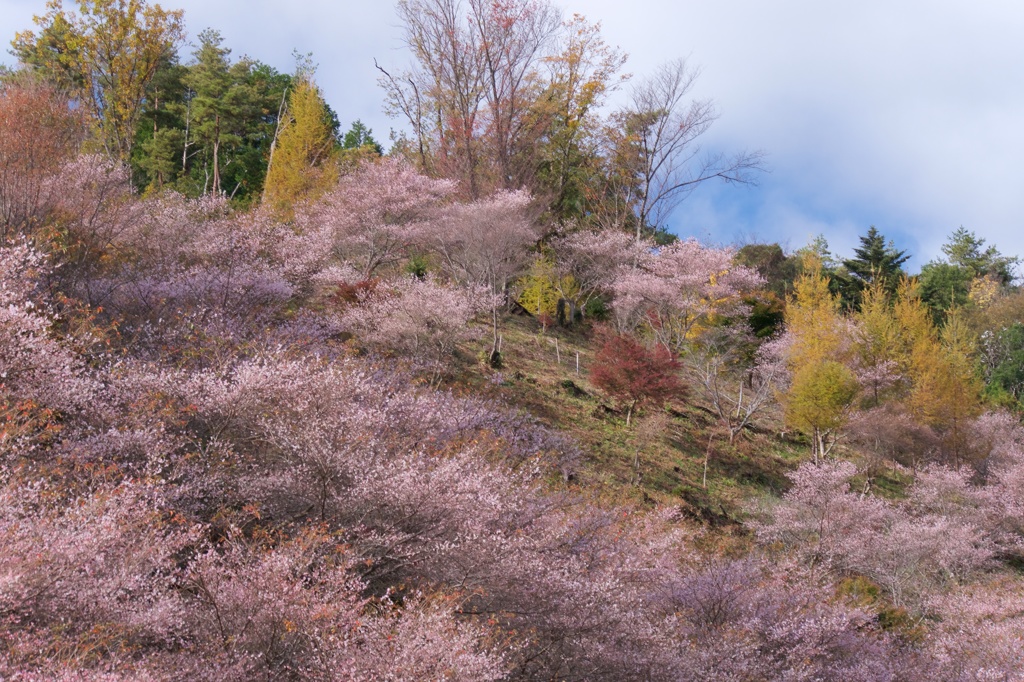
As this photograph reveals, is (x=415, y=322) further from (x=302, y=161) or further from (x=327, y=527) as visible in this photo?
(x=302, y=161)

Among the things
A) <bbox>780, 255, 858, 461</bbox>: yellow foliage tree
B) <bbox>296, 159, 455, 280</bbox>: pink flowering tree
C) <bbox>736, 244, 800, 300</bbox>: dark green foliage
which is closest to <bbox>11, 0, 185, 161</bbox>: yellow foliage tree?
<bbox>296, 159, 455, 280</bbox>: pink flowering tree

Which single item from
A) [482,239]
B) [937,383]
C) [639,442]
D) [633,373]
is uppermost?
[482,239]

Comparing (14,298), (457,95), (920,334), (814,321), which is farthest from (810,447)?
(14,298)

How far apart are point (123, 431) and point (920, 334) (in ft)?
87.1

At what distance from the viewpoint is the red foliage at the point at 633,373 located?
16.8 m

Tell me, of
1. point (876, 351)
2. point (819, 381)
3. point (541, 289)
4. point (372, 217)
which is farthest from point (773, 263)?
point (372, 217)

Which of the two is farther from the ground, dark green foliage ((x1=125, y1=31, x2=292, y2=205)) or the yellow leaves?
dark green foliage ((x1=125, y1=31, x2=292, y2=205))

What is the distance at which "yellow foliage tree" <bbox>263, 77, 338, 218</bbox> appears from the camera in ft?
79.4

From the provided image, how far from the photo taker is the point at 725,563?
1069 centimetres

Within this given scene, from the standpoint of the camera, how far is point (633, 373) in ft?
55.5

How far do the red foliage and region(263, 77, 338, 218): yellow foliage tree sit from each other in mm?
11907

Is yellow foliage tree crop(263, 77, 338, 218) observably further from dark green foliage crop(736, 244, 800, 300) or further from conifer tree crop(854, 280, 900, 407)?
dark green foliage crop(736, 244, 800, 300)

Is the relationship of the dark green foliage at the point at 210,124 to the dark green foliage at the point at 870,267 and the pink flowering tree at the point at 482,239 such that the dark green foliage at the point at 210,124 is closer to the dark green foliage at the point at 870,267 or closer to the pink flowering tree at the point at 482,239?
the pink flowering tree at the point at 482,239

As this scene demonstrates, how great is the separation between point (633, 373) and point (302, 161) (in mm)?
15210
